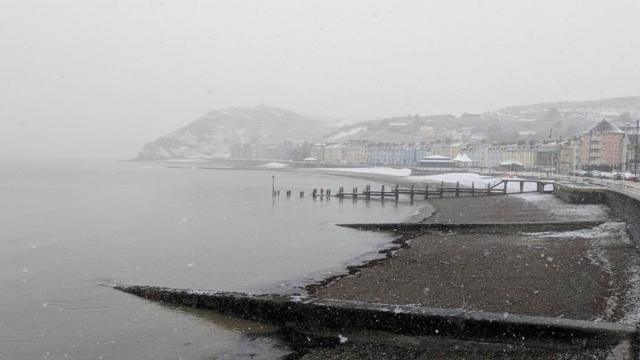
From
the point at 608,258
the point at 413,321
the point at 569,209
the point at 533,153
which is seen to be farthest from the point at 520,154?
the point at 413,321

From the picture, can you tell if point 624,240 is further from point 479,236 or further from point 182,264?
point 182,264

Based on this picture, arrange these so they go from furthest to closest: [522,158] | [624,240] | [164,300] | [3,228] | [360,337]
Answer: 1. [522,158]
2. [3,228]
3. [624,240]
4. [164,300]
5. [360,337]

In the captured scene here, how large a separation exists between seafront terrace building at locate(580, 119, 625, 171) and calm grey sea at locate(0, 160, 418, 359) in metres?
56.3

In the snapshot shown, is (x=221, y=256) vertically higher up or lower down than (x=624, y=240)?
lower down

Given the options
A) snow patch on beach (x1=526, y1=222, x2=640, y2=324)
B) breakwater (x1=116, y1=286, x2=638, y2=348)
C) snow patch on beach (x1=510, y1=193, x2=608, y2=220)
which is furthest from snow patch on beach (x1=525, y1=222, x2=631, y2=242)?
breakwater (x1=116, y1=286, x2=638, y2=348)

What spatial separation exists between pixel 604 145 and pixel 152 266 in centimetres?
8677

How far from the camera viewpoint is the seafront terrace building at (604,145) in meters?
86.0

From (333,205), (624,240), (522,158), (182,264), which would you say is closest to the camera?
(624,240)

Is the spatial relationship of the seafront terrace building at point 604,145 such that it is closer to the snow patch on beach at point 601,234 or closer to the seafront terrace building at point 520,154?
the seafront terrace building at point 520,154

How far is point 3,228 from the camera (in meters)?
34.8

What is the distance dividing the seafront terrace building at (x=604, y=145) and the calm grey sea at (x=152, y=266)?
2216 inches

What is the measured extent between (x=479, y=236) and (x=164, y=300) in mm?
15654

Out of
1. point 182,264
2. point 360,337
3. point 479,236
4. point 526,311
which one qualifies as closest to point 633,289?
point 526,311

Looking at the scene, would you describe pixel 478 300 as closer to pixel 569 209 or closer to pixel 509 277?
pixel 509 277
